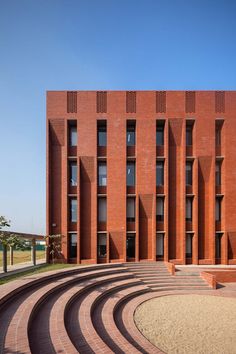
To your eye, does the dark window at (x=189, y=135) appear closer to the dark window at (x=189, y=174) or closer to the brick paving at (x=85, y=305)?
the dark window at (x=189, y=174)

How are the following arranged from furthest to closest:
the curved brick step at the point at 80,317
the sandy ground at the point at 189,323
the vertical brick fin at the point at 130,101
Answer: the vertical brick fin at the point at 130,101 → the sandy ground at the point at 189,323 → the curved brick step at the point at 80,317

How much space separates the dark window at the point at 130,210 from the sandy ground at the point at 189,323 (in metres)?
8.01

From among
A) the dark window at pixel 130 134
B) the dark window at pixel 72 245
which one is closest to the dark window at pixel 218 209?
the dark window at pixel 130 134

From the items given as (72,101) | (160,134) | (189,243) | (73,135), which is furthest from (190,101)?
(189,243)

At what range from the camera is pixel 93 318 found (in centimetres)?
947

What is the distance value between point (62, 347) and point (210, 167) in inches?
718

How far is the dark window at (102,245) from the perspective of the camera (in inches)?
767

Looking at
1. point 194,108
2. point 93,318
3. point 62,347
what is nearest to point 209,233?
point 194,108

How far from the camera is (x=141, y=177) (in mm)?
19688

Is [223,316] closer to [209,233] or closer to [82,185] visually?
[209,233]

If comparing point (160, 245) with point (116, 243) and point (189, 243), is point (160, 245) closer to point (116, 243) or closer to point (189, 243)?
point (189, 243)

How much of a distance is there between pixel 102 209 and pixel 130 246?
166 inches

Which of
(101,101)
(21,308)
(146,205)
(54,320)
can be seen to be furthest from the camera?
(101,101)

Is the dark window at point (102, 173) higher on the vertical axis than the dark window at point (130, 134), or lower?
lower
